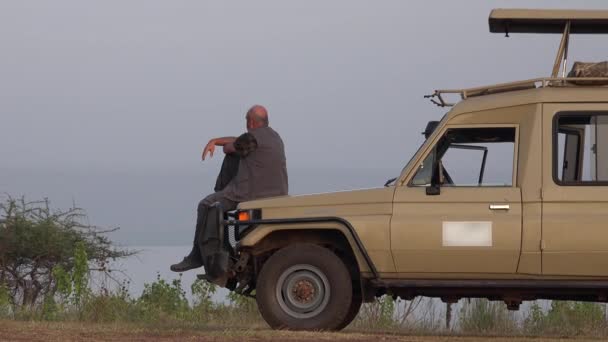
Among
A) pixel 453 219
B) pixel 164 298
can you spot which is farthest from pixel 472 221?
pixel 164 298

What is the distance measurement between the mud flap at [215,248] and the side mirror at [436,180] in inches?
82.1

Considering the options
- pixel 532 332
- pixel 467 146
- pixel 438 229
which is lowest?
pixel 532 332

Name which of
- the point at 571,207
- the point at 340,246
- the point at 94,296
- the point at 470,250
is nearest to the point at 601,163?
the point at 571,207

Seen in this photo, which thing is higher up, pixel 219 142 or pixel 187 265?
pixel 219 142

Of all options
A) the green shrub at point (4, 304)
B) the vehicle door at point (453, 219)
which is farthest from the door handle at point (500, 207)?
the green shrub at point (4, 304)

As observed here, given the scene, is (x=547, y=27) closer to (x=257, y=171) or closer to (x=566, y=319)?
(x=257, y=171)

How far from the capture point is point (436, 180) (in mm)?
12258

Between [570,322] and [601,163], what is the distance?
16.5 ft

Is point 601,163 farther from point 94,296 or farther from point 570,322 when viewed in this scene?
point 94,296

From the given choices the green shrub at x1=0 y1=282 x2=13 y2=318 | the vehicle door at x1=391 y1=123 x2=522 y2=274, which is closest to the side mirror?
the vehicle door at x1=391 y1=123 x2=522 y2=274

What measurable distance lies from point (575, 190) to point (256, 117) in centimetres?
355

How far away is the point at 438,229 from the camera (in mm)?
12164

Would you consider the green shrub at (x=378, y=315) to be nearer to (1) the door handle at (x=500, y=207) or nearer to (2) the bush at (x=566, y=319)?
(2) the bush at (x=566, y=319)

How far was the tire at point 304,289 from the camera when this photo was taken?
41.2 ft
